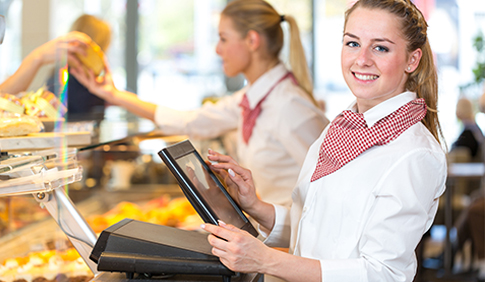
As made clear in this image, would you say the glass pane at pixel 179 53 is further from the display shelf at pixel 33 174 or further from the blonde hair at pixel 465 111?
the display shelf at pixel 33 174

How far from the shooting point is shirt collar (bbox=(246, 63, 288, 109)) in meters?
2.39

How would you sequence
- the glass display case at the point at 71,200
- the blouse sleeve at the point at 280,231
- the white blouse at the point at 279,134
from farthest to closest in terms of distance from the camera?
the white blouse at the point at 279,134 < the blouse sleeve at the point at 280,231 < the glass display case at the point at 71,200

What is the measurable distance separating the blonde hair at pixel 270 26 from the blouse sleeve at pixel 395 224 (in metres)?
1.23

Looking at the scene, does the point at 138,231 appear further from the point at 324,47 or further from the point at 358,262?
the point at 324,47

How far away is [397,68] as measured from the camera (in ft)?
4.30

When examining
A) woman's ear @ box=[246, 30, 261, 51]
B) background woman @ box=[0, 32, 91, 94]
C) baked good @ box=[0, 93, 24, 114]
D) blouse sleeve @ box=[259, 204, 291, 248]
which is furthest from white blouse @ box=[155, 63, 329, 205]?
baked good @ box=[0, 93, 24, 114]

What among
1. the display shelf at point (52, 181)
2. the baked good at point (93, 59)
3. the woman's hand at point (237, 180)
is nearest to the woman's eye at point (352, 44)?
the woman's hand at point (237, 180)

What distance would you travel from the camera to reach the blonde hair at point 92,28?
3.34 m

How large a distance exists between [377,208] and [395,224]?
0.06 m

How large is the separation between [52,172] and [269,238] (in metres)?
0.74

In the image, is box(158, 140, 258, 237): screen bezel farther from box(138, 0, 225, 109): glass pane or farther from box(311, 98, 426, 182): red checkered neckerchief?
box(138, 0, 225, 109): glass pane

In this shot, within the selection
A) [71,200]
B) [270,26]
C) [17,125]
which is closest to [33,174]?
[17,125]

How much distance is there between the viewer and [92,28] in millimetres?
3377

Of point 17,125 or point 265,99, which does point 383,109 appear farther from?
point 265,99
